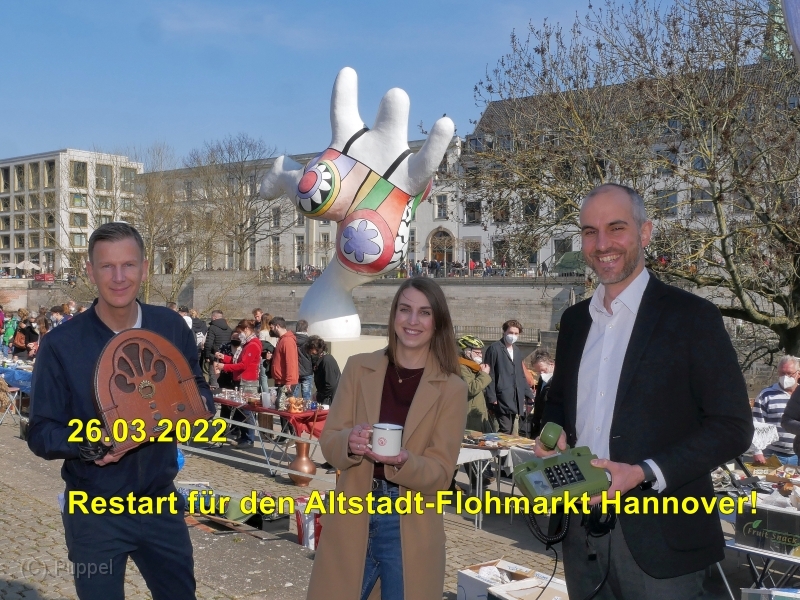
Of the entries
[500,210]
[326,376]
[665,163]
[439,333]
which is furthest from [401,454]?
[500,210]

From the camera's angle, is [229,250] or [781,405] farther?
[229,250]

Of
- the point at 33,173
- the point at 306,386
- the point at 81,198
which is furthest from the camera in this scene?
the point at 33,173

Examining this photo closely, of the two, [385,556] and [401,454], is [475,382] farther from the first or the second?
[401,454]

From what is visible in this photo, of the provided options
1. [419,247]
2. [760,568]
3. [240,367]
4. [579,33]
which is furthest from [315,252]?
[760,568]

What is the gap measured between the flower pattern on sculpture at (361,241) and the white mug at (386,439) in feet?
33.3

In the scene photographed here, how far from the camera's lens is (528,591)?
454 cm

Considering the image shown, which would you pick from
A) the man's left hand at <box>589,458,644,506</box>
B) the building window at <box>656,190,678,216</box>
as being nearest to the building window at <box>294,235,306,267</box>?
the building window at <box>656,190,678,216</box>

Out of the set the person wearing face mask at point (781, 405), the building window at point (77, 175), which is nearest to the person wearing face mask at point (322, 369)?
the person wearing face mask at point (781, 405)

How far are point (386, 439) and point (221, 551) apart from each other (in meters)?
2.75

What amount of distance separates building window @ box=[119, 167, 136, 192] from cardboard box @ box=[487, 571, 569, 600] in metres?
37.0

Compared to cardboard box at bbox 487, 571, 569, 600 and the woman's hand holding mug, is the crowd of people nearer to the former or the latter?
cardboard box at bbox 487, 571, 569, 600

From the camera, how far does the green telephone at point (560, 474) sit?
2449mm

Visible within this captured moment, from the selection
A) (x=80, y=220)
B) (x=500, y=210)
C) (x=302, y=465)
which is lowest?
(x=302, y=465)

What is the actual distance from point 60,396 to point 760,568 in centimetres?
504
